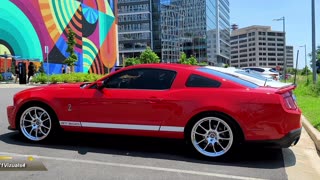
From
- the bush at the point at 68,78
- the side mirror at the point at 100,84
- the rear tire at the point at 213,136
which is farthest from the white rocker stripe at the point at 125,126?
the bush at the point at 68,78

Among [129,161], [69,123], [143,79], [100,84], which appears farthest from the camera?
[69,123]

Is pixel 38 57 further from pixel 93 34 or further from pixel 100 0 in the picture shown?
pixel 100 0

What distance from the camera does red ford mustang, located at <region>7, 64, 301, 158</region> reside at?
6105 millimetres

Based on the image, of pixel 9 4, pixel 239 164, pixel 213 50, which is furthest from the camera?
pixel 213 50

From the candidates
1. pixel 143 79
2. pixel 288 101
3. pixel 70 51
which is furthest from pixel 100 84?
pixel 70 51

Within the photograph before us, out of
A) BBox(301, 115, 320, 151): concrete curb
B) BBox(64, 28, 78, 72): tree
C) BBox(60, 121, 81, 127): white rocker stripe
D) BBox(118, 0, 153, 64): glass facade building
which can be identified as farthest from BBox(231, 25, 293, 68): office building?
BBox(60, 121, 81, 127): white rocker stripe

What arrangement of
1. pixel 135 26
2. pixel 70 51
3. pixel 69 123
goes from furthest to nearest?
1. pixel 135 26
2. pixel 70 51
3. pixel 69 123

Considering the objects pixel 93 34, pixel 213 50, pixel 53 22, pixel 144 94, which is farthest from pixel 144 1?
pixel 144 94

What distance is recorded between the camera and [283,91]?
6.21 m

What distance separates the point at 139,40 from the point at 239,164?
118947mm

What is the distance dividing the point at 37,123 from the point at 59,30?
38216 mm

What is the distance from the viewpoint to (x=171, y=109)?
254 inches

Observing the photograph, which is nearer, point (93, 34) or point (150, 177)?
point (150, 177)

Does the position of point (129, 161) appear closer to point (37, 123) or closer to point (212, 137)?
point (212, 137)
